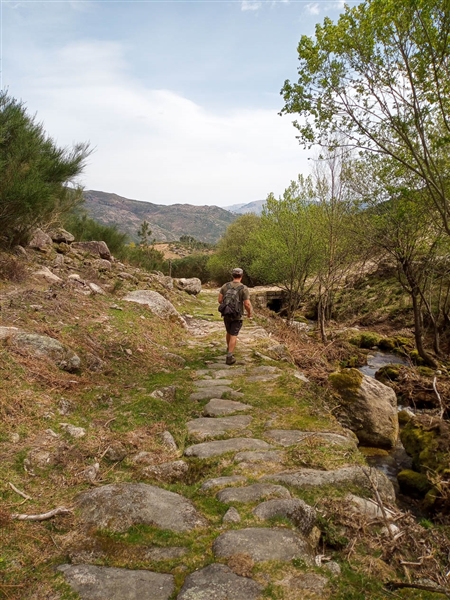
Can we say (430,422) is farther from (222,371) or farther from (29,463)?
(29,463)

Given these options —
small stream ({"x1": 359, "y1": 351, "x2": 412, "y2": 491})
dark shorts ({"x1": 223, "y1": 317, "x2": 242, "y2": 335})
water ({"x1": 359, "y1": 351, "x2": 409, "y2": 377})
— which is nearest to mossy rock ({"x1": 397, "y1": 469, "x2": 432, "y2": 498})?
small stream ({"x1": 359, "y1": 351, "x2": 412, "y2": 491})

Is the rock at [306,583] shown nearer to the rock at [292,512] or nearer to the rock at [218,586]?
the rock at [218,586]

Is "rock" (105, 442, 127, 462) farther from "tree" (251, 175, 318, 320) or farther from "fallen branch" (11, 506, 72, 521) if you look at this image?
"tree" (251, 175, 318, 320)

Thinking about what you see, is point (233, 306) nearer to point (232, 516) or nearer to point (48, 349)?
point (48, 349)

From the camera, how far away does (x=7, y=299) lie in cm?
733

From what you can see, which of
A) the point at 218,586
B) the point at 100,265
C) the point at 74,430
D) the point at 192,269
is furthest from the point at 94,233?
the point at 192,269

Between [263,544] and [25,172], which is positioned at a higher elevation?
[25,172]

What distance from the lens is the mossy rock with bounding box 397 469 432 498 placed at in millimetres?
5523

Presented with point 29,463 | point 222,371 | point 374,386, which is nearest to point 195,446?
point 29,463

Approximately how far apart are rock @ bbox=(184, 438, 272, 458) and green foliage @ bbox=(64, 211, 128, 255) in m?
16.9

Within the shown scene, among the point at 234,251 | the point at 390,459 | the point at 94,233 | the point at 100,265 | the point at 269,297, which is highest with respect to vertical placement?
the point at 234,251

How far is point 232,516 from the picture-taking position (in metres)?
3.09

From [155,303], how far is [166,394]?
19.7ft

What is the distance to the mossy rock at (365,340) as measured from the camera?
55.1 ft
